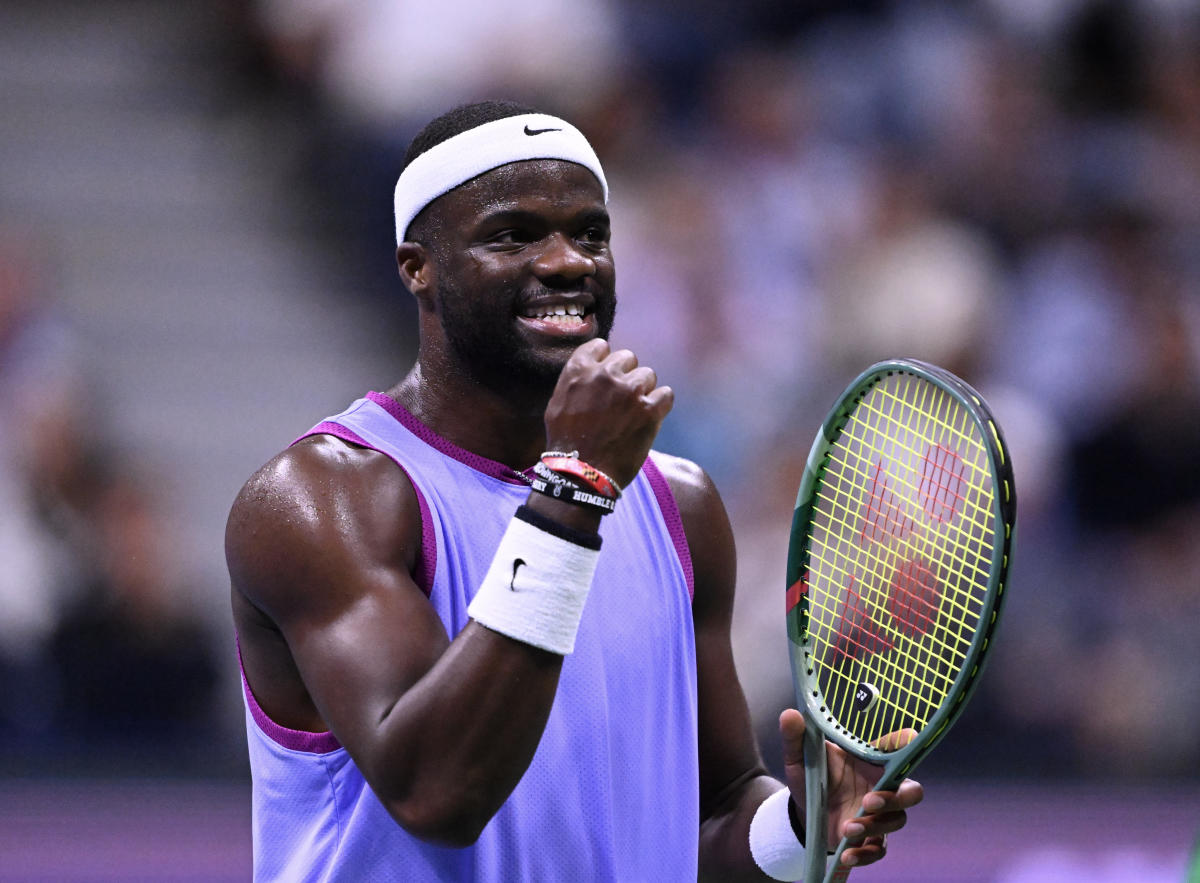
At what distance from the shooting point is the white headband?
294 centimetres

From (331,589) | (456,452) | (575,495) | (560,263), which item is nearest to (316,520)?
(331,589)

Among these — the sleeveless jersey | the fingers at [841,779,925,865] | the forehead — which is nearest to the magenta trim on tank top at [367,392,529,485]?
the sleeveless jersey

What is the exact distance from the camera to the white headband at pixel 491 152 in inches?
116

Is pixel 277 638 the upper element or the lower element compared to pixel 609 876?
upper

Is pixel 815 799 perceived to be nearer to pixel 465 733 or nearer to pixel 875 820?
pixel 875 820

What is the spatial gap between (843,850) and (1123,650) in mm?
4201

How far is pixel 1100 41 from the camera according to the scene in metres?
9.07

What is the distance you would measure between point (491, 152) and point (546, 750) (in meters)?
0.98

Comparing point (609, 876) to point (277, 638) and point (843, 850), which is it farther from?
point (277, 638)

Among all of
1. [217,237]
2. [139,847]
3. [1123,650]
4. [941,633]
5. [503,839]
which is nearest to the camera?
[503,839]

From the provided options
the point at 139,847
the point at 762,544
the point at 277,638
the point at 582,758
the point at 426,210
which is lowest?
the point at 139,847

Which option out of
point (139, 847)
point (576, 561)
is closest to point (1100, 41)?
point (139, 847)

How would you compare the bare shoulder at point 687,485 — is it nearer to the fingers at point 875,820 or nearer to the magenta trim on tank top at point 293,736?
the fingers at point 875,820

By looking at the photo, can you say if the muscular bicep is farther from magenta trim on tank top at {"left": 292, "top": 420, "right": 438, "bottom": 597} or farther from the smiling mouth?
the smiling mouth
